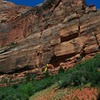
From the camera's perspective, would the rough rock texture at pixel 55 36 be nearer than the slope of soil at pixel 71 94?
No

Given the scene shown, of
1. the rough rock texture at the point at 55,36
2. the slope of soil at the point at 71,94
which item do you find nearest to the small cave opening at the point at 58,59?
the rough rock texture at the point at 55,36

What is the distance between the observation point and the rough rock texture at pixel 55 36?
125ft

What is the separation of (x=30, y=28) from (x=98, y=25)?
59.4ft

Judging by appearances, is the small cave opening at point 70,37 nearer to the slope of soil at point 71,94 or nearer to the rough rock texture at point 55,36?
the rough rock texture at point 55,36

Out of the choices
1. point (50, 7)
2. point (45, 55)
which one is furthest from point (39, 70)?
point (50, 7)

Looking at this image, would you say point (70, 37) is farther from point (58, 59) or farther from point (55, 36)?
point (58, 59)

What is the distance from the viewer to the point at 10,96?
2728 cm

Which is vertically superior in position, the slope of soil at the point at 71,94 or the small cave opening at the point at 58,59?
the small cave opening at the point at 58,59

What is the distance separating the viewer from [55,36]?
139 feet

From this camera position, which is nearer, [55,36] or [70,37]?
[70,37]

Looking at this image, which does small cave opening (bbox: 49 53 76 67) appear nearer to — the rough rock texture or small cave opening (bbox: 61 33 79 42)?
the rough rock texture

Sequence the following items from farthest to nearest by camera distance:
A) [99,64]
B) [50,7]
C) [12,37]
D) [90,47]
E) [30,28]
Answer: [12,37] → [30,28] → [50,7] → [90,47] → [99,64]

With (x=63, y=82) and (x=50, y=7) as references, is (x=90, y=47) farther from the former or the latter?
(x=50, y=7)

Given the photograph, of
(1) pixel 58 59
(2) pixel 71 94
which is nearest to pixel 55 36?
(1) pixel 58 59
